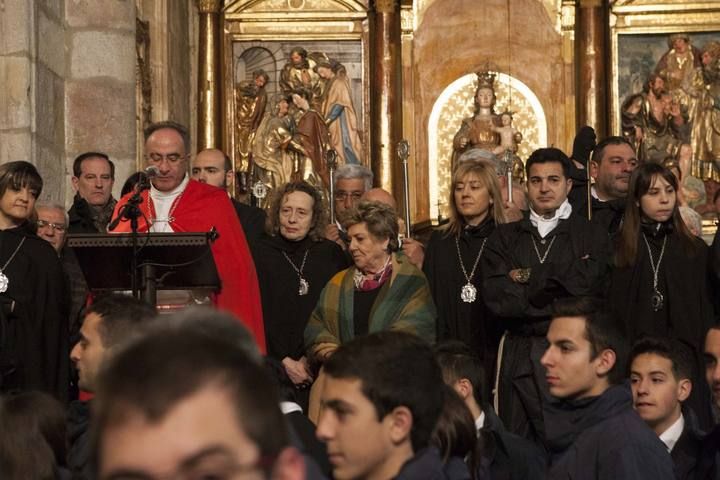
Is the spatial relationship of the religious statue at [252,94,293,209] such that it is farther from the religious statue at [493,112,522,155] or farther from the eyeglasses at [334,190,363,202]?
the eyeglasses at [334,190,363,202]

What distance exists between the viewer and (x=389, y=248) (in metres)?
7.66

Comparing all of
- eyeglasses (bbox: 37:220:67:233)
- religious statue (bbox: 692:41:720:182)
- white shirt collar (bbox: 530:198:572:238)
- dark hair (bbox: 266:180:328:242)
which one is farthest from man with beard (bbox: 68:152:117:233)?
religious statue (bbox: 692:41:720:182)

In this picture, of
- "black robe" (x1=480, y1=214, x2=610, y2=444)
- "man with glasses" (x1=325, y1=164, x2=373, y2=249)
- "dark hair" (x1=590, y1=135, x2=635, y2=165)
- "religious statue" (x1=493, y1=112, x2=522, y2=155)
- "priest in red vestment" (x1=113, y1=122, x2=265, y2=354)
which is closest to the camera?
"black robe" (x1=480, y1=214, x2=610, y2=444)

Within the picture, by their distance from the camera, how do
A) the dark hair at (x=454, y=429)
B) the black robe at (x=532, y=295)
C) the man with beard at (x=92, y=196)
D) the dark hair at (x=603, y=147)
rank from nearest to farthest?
1. the dark hair at (x=454, y=429)
2. the black robe at (x=532, y=295)
3. the dark hair at (x=603, y=147)
4. the man with beard at (x=92, y=196)

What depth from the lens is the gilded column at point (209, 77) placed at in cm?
1590

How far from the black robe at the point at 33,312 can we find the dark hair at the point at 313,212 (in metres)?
1.23

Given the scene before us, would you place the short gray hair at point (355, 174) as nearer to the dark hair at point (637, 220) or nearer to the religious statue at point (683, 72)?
the dark hair at point (637, 220)

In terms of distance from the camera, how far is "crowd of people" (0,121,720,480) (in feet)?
14.9

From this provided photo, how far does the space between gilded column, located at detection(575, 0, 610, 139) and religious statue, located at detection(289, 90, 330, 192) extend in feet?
9.22

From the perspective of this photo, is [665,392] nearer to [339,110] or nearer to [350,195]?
[350,195]

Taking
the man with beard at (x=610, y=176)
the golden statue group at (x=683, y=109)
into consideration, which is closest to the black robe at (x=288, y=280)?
the man with beard at (x=610, y=176)

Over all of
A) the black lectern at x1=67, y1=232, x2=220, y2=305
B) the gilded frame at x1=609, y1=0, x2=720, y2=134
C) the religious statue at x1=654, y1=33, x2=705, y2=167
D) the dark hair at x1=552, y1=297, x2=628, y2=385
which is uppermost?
the gilded frame at x1=609, y1=0, x2=720, y2=134

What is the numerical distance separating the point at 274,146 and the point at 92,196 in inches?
272

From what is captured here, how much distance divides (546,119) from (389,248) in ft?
28.8
